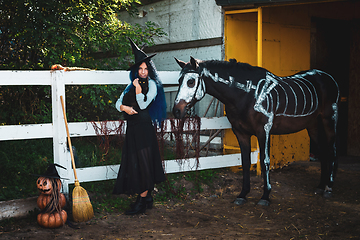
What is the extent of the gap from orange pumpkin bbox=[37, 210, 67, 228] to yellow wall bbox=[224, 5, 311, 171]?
328 cm

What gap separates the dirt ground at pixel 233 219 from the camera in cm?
366

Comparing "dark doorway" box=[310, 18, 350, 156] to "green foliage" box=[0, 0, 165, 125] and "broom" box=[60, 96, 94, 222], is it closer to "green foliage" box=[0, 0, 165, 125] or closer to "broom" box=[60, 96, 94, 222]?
"green foliage" box=[0, 0, 165, 125]

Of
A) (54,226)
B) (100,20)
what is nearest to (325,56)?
(100,20)

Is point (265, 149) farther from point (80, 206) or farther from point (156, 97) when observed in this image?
point (80, 206)

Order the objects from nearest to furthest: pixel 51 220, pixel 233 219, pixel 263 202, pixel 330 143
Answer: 1. pixel 51 220
2. pixel 233 219
3. pixel 263 202
4. pixel 330 143

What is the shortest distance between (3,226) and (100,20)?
158 inches

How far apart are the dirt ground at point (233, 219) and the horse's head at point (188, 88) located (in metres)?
1.30

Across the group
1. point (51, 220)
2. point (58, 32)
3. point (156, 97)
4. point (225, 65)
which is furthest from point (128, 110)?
point (58, 32)

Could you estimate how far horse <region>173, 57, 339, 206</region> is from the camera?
4.61 meters

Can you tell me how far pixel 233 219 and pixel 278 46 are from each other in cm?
364

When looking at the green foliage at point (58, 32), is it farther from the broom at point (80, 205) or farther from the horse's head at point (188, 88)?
the broom at point (80, 205)

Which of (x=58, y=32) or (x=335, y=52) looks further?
(x=335, y=52)

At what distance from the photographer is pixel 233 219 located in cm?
425

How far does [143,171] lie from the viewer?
414 centimetres
